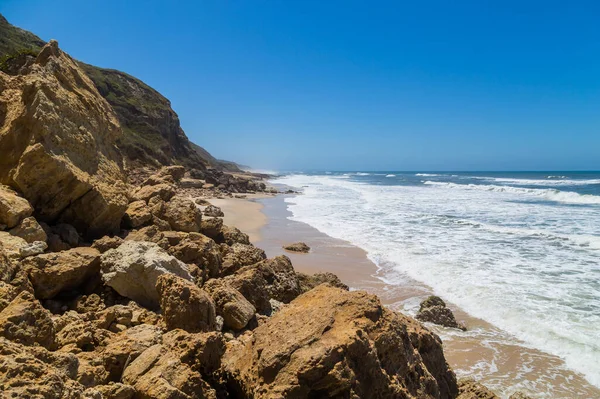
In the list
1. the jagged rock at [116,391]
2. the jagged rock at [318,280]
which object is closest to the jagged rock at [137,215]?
the jagged rock at [318,280]

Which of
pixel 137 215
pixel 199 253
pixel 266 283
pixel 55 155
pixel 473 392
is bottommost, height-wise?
pixel 473 392

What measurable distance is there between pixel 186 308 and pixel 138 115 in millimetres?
46218

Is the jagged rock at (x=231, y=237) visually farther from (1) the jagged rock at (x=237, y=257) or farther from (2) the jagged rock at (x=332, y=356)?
(2) the jagged rock at (x=332, y=356)

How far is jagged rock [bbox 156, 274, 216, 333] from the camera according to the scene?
13.1 ft

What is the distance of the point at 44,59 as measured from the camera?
24.8 ft

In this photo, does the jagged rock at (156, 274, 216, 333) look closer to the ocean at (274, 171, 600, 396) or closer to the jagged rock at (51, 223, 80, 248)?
the jagged rock at (51, 223, 80, 248)

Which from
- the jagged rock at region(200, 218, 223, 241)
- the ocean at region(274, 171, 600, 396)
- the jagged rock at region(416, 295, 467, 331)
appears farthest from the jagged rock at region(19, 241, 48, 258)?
the ocean at region(274, 171, 600, 396)

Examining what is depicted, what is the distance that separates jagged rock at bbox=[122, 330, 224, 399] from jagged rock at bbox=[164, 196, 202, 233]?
4.54m

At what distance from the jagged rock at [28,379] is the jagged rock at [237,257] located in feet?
14.0

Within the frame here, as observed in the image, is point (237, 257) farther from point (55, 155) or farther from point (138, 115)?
point (138, 115)

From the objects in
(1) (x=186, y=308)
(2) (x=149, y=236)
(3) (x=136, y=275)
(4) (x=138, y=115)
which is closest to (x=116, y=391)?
(1) (x=186, y=308)

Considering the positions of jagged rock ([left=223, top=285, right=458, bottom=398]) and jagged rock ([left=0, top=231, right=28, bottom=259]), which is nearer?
jagged rock ([left=223, top=285, right=458, bottom=398])

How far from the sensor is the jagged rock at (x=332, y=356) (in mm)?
2811

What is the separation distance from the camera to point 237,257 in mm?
7180
